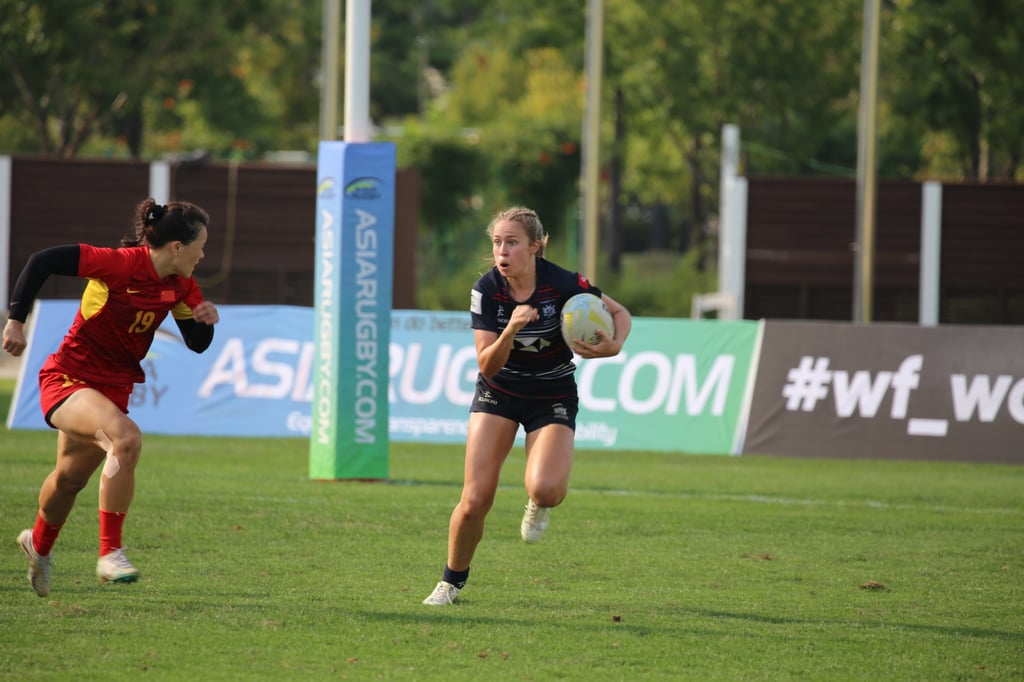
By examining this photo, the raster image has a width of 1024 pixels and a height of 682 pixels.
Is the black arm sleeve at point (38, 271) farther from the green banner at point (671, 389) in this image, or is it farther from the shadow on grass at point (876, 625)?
the green banner at point (671, 389)

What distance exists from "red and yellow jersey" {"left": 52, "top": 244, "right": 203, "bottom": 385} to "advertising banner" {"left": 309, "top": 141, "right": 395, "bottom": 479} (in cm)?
592

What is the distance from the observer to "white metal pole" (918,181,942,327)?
29094 mm

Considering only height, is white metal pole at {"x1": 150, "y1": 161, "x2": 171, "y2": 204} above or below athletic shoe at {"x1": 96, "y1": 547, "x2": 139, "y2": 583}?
above

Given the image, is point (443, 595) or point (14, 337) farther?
point (443, 595)

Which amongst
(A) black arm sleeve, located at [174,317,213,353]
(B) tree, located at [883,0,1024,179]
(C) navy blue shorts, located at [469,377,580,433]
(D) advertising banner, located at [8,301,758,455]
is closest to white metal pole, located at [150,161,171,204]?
(D) advertising banner, located at [8,301,758,455]

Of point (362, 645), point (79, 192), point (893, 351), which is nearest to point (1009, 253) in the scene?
point (893, 351)

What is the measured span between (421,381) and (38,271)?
422 inches

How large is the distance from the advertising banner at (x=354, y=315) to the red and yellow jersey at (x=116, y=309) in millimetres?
5922

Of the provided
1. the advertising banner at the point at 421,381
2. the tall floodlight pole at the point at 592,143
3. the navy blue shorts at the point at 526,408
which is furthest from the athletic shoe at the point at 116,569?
the tall floodlight pole at the point at 592,143

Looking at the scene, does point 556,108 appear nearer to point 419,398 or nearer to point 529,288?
point 419,398

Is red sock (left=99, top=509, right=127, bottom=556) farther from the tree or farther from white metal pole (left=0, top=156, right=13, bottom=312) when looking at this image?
the tree

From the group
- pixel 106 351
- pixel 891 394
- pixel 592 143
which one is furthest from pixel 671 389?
pixel 106 351

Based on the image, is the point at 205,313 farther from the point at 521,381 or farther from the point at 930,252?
the point at 930,252

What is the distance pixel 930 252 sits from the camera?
29.3m
